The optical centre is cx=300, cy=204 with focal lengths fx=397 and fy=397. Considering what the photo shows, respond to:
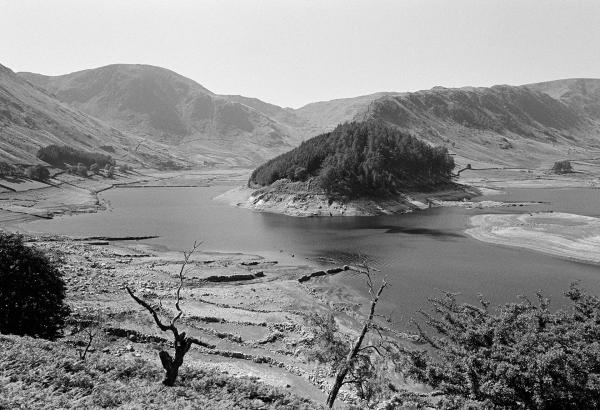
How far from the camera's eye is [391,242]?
84.9m

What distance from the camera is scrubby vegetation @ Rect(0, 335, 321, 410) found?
657 inches

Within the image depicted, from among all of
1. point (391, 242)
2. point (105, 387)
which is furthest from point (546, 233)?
point (105, 387)

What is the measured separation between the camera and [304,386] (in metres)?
31.7

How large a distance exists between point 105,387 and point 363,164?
407 ft

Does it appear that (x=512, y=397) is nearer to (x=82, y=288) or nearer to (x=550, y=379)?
(x=550, y=379)

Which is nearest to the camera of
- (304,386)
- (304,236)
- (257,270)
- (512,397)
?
(512,397)

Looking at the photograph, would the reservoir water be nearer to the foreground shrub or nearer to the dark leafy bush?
the foreground shrub

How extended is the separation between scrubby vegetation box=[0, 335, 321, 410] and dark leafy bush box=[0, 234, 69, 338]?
8082 millimetres

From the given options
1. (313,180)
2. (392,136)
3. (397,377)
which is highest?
(392,136)

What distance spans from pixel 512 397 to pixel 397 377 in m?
14.3

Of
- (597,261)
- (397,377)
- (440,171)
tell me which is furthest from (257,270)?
(440,171)

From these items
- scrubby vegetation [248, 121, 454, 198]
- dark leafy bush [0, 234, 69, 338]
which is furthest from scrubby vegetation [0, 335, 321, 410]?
scrubby vegetation [248, 121, 454, 198]

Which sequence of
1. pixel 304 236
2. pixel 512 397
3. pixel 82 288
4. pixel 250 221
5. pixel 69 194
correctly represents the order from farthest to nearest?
1. pixel 69 194
2. pixel 250 221
3. pixel 304 236
4. pixel 82 288
5. pixel 512 397

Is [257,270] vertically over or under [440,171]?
under
